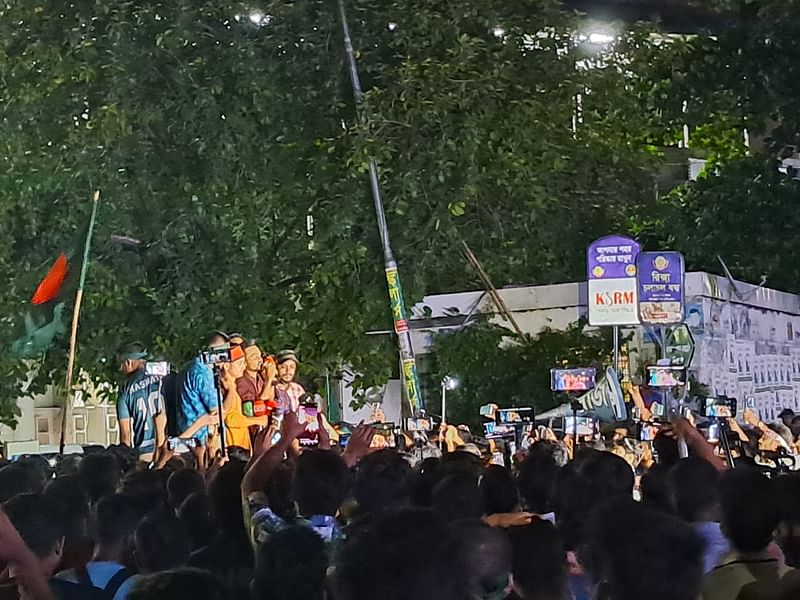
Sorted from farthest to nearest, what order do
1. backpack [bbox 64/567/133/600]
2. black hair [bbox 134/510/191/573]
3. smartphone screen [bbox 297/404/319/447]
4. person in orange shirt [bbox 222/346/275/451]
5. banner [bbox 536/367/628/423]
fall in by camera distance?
banner [bbox 536/367/628/423] → person in orange shirt [bbox 222/346/275/451] → smartphone screen [bbox 297/404/319/447] → black hair [bbox 134/510/191/573] → backpack [bbox 64/567/133/600]

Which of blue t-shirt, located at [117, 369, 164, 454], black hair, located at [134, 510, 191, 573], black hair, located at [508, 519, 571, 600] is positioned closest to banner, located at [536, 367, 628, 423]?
blue t-shirt, located at [117, 369, 164, 454]

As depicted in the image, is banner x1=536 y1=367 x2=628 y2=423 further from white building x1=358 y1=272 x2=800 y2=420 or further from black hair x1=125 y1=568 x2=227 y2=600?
black hair x1=125 y1=568 x2=227 y2=600

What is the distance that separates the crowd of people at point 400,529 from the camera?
8.61ft

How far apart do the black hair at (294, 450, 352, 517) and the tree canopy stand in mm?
4689

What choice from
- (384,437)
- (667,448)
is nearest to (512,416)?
(384,437)

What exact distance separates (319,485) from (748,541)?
1.32 meters

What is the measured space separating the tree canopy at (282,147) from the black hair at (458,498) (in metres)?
4.78

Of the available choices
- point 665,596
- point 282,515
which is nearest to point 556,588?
point 665,596

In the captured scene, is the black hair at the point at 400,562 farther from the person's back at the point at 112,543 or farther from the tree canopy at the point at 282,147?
the tree canopy at the point at 282,147

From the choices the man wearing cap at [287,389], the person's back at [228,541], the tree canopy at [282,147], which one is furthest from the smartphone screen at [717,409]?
the person's back at [228,541]

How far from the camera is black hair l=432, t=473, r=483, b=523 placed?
4012 millimetres

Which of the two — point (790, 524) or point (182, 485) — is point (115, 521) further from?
point (790, 524)

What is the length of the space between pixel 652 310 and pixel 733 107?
1552 mm

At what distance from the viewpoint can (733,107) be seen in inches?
364
